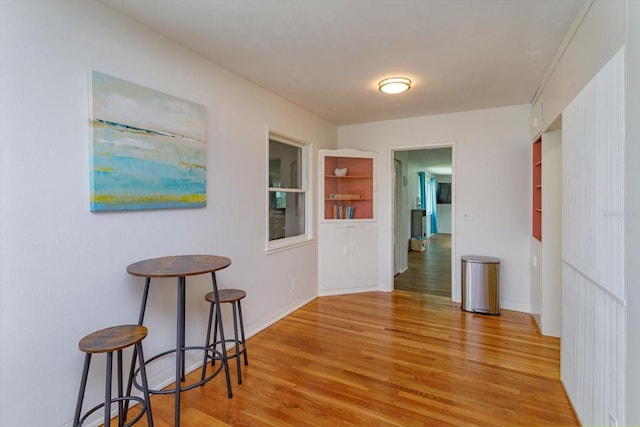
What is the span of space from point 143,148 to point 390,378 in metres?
2.42

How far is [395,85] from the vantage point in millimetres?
3070

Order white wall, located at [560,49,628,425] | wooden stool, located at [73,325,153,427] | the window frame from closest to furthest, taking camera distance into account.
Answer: white wall, located at [560,49,628,425], wooden stool, located at [73,325,153,427], the window frame

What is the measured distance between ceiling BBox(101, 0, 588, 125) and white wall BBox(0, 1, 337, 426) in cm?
30

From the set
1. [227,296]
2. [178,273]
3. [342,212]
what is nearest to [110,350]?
[178,273]

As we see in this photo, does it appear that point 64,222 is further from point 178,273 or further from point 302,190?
point 302,190

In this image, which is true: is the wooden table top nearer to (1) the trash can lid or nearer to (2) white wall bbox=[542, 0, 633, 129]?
(2) white wall bbox=[542, 0, 633, 129]

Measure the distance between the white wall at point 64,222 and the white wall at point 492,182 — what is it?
10.6ft

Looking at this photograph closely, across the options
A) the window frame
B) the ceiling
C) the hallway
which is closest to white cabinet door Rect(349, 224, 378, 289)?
the hallway

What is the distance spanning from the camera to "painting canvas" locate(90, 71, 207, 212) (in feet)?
6.08

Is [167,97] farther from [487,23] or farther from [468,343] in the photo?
[468,343]

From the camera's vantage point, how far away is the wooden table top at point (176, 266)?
181cm

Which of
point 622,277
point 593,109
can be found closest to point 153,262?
point 622,277

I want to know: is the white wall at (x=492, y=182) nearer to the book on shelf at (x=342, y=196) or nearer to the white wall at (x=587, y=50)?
the book on shelf at (x=342, y=196)

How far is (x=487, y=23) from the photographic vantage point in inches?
82.7
